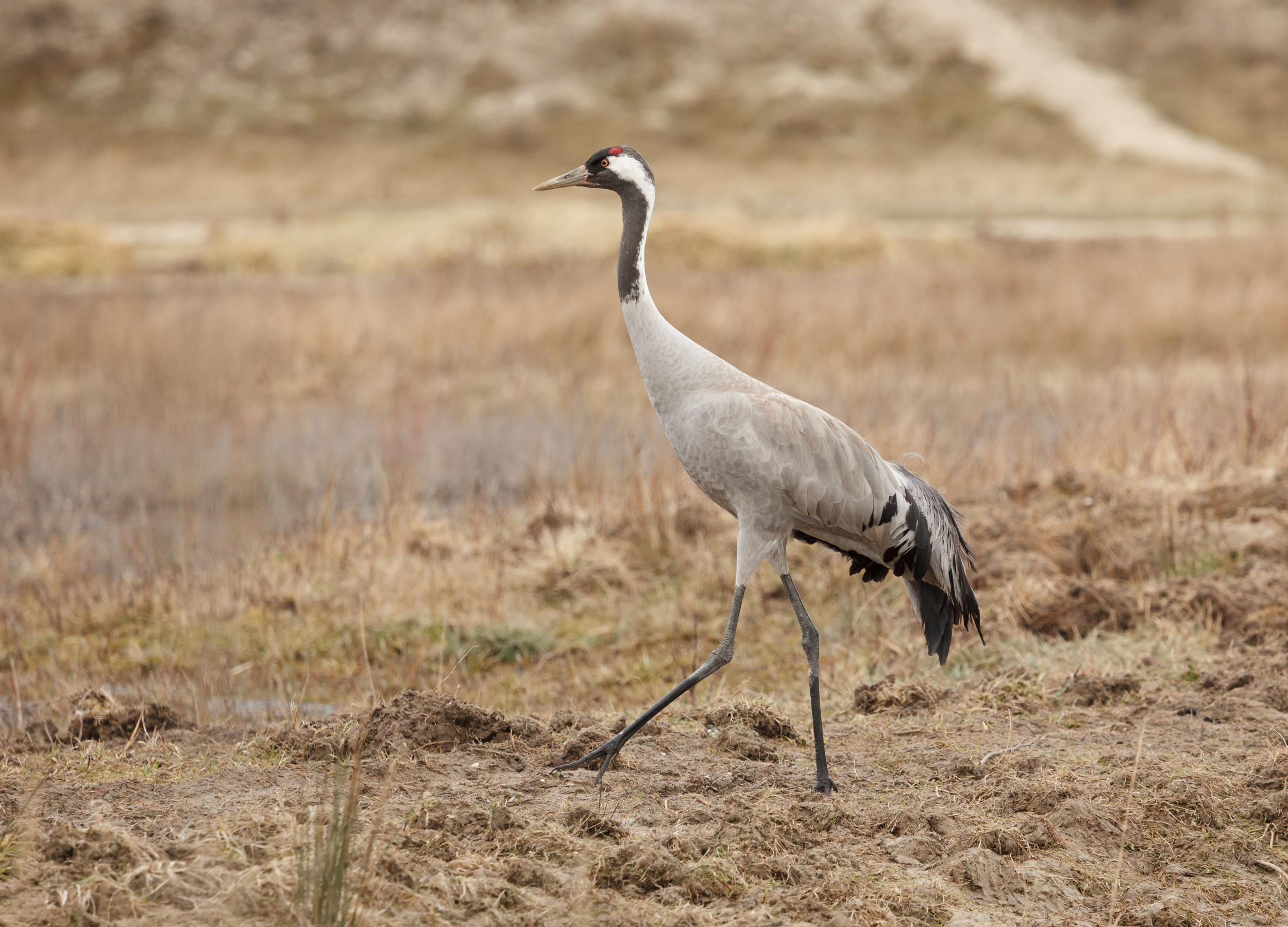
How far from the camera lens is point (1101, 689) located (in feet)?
14.7

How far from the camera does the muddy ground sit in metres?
2.77

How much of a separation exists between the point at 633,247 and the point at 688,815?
67.4 inches

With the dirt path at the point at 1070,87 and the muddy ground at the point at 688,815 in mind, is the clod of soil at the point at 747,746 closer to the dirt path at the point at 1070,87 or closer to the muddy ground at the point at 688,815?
the muddy ground at the point at 688,815

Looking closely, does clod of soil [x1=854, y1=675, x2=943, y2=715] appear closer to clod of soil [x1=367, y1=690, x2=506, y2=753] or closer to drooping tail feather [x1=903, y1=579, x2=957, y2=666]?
drooping tail feather [x1=903, y1=579, x2=957, y2=666]

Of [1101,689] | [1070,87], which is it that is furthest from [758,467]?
[1070,87]

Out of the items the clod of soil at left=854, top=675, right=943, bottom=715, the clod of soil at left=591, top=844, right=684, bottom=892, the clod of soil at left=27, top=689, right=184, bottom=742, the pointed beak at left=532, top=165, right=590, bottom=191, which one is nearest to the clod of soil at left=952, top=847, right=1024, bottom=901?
the clod of soil at left=591, top=844, right=684, bottom=892

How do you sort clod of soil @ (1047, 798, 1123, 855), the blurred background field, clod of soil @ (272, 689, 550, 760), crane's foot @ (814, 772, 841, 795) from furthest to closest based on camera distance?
the blurred background field < clod of soil @ (272, 689, 550, 760) < crane's foot @ (814, 772, 841, 795) < clod of soil @ (1047, 798, 1123, 855)

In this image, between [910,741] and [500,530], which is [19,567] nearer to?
[500,530]

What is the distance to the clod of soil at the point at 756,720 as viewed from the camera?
4.15 meters

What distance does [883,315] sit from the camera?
12.6m

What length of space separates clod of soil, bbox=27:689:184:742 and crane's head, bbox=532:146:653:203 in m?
2.09

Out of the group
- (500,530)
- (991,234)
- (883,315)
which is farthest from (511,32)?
(500,530)

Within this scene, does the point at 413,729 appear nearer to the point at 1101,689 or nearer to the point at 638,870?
the point at 638,870

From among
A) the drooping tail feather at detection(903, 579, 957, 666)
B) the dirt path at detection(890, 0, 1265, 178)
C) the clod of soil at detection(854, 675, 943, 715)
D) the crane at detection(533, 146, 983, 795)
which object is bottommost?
the clod of soil at detection(854, 675, 943, 715)
